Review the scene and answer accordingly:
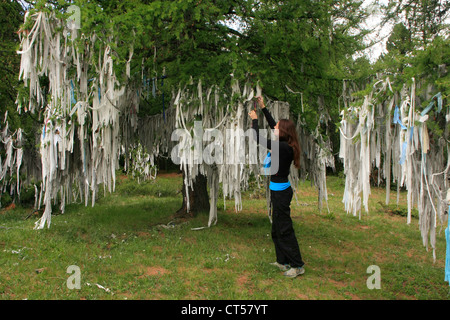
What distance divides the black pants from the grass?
271 mm

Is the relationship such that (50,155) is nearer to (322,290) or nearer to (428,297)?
(322,290)

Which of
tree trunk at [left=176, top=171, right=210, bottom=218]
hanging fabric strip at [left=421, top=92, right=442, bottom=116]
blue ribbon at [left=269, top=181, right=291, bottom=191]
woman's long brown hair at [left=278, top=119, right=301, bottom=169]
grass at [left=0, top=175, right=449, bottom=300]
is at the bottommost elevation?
grass at [left=0, top=175, right=449, bottom=300]

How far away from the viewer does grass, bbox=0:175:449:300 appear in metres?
3.81

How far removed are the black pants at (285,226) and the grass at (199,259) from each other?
271mm

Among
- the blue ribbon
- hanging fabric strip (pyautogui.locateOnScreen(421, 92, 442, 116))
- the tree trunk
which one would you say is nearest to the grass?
the tree trunk

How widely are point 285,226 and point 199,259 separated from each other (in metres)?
1.36

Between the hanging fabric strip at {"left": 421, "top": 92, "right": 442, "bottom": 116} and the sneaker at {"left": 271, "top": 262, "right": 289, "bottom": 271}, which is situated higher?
the hanging fabric strip at {"left": 421, "top": 92, "right": 442, "bottom": 116}

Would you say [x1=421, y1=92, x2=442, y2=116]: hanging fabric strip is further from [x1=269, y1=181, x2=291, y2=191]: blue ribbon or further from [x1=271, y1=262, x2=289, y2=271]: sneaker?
[x1=271, y1=262, x2=289, y2=271]: sneaker

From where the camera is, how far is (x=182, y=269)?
4.41 metres

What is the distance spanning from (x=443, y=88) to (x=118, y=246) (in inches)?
176

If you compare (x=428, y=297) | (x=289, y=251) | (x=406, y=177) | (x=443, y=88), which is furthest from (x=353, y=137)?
(x=428, y=297)

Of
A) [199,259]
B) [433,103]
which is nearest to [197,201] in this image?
[199,259]

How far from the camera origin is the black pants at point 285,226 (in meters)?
4.11

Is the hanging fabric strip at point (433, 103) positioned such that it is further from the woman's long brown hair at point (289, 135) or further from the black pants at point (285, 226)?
the black pants at point (285, 226)
